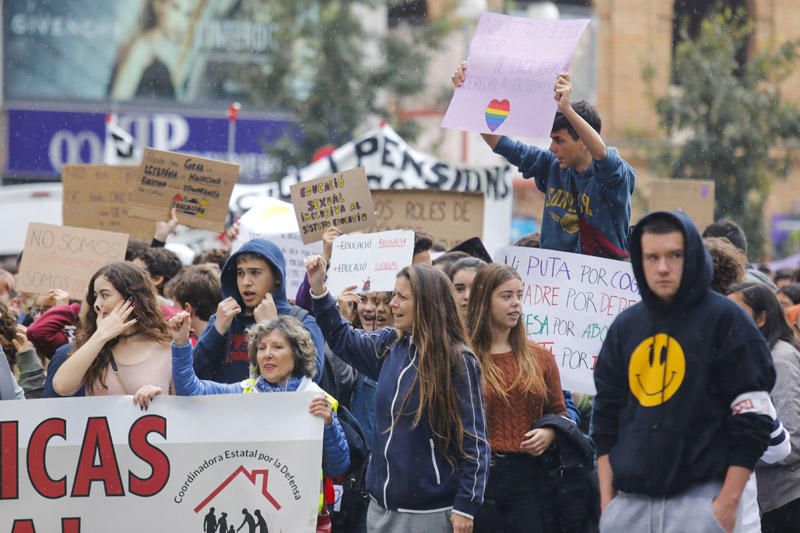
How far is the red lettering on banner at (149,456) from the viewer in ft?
19.4

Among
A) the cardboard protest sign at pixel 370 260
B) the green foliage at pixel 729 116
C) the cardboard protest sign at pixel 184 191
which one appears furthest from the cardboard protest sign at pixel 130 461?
the green foliage at pixel 729 116

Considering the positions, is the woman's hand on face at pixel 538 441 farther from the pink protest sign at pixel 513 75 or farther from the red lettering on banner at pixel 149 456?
the red lettering on banner at pixel 149 456

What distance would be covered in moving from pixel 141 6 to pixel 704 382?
25707 millimetres

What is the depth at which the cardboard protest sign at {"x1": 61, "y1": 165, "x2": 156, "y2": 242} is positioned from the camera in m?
10.8

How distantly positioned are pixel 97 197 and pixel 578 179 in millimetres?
5416

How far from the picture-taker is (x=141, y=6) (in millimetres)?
28844

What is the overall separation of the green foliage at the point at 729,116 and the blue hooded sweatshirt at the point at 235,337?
48.1 feet

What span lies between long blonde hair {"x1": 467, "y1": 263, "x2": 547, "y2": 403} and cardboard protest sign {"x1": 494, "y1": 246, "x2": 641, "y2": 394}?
25.8 inches

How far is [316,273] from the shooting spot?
6.24 metres

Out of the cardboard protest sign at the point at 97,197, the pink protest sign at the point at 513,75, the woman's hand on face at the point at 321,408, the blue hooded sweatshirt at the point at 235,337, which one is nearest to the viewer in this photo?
the woman's hand on face at the point at 321,408

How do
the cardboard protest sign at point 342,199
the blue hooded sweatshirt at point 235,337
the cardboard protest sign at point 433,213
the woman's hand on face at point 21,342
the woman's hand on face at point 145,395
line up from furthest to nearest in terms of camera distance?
1. the cardboard protest sign at point 433,213
2. the cardboard protest sign at point 342,199
3. the woman's hand on face at point 21,342
4. the blue hooded sweatshirt at point 235,337
5. the woman's hand on face at point 145,395

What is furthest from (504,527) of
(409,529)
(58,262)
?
(58,262)

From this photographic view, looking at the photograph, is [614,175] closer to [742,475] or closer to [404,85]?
[742,475]

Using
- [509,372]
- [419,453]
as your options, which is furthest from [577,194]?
[419,453]
